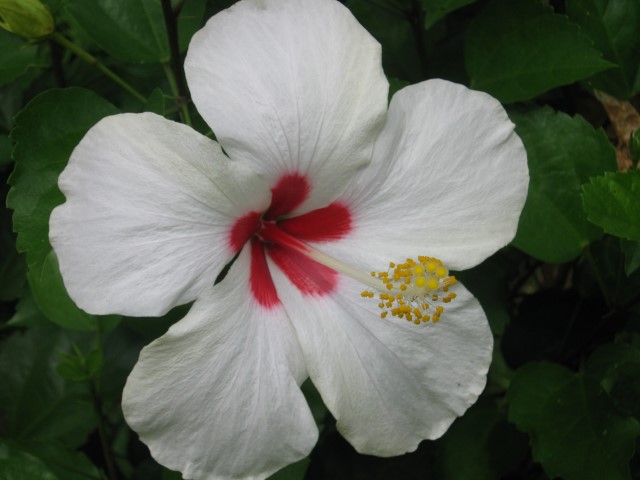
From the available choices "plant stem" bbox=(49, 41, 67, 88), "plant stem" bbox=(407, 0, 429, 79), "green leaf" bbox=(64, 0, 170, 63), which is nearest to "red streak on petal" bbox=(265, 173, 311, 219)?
"green leaf" bbox=(64, 0, 170, 63)

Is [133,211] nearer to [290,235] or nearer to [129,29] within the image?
[290,235]

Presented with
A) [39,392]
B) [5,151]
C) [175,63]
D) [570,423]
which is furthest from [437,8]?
[39,392]

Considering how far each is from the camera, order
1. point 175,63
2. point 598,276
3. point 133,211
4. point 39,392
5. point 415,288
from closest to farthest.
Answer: point 133,211 < point 415,288 < point 175,63 < point 598,276 < point 39,392

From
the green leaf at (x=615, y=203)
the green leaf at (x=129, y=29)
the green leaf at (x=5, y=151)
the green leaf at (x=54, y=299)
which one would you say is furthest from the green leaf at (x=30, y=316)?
the green leaf at (x=615, y=203)

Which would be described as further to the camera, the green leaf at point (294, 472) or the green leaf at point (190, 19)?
the green leaf at point (190, 19)

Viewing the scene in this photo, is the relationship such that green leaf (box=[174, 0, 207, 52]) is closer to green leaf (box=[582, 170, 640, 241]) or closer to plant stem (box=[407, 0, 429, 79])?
plant stem (box=[407, 0, 429, 79])

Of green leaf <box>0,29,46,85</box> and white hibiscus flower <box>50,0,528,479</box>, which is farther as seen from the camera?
green leaf <box>0,29,46,85</box>

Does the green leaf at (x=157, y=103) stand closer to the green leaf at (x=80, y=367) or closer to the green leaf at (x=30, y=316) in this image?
the green leaf at (x=80, y=367)
